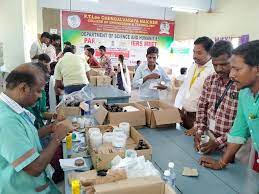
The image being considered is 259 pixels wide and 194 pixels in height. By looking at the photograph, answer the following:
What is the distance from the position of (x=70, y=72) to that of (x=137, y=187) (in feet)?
9.99

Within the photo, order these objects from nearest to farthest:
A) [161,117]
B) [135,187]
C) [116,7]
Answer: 1. [135,187]
2. [161,117]
3. [116,7]

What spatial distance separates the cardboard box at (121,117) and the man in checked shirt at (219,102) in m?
0.47

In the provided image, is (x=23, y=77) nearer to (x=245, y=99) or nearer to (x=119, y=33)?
(x=245, y=99)

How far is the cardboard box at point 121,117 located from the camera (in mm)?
1871

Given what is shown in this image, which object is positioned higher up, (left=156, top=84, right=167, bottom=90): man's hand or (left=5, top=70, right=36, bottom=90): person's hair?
(left=5, top=70, right=36, bottom=90): person's hair

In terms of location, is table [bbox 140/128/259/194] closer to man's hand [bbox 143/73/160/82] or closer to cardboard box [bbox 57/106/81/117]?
cardboard box [bbox 57/106/81/117]

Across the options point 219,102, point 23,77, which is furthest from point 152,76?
point 23,77

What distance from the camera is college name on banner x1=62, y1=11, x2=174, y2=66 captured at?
7.15m

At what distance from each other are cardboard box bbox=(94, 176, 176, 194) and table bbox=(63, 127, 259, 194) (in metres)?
0.20

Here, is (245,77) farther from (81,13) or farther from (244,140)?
(81,13)

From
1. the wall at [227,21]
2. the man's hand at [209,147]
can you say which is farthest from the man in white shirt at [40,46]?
the wall at [227,21]

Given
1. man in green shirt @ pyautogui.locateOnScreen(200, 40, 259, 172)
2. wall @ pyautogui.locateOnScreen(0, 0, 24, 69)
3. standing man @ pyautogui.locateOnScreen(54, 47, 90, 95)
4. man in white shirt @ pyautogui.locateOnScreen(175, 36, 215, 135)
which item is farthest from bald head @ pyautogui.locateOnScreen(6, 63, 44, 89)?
wall @ pyautogui.locateOnScreen(0, 0, 24, 69)

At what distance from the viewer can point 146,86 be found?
10.3ft

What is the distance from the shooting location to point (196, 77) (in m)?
2.27
